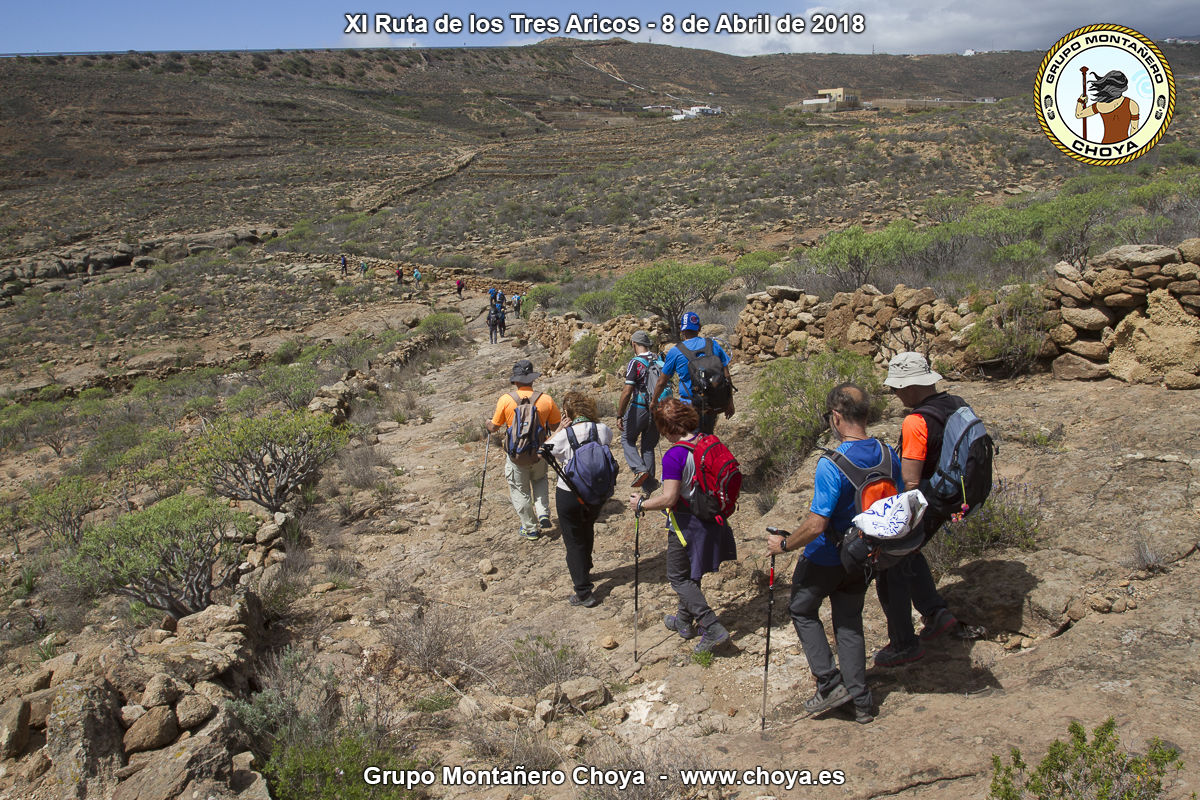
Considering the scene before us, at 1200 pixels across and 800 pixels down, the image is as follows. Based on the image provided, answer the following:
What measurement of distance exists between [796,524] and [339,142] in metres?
65.5

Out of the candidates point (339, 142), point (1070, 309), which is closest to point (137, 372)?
point (1070, 309)

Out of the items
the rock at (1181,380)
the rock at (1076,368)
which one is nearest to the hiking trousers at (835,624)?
the rock at (1181,380)

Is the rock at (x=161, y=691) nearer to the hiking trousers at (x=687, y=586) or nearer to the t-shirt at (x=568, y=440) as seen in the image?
the t-shirt at (x=568, y=440)

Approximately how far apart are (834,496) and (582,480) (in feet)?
6.25

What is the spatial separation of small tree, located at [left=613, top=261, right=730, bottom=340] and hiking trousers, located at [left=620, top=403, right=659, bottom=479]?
241 inches

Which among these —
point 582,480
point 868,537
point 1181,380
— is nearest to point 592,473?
point 582,480

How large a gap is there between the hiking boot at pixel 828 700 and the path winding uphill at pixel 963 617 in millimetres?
82

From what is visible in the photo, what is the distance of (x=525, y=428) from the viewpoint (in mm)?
5621

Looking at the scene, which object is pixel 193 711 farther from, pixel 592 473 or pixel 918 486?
pixel 918 486

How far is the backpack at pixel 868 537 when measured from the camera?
3027 millimetres

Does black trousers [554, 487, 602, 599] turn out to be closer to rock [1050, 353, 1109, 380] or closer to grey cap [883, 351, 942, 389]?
grey cap [883, 351, 942, 389]


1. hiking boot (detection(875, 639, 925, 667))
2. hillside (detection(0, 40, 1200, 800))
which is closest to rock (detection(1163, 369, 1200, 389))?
hillside (detection(0, 40, 1200, 800))

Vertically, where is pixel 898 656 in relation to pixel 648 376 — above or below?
below

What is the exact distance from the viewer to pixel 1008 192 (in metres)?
24.9
